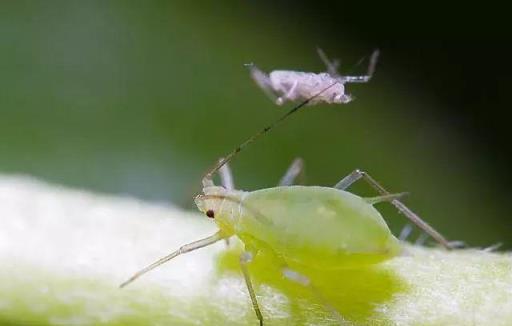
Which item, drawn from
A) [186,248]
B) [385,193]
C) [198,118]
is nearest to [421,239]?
[385,193]

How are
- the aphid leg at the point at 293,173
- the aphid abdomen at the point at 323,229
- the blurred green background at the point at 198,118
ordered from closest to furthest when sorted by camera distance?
the aphid abdomen at the point at 323,229
the aphid leg at the point at 293,173
the blurred green background at the point at 198,118

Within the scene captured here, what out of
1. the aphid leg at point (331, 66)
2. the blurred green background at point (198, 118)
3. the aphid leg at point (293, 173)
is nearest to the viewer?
the aphid leg at point (331, 66)

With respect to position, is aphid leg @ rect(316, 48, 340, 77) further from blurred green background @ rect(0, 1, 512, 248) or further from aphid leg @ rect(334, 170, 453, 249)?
aphid leg @ rect(334, 170, 453, 249)

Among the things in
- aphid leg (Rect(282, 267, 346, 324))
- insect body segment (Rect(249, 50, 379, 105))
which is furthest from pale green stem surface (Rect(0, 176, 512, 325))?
insect body segment (Rect(249, 50, 379, 105))

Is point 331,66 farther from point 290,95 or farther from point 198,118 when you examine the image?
point 198,118

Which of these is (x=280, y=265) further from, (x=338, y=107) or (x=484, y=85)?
(x=484, y=85)

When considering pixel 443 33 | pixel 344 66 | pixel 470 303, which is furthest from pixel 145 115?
pixel 443 33

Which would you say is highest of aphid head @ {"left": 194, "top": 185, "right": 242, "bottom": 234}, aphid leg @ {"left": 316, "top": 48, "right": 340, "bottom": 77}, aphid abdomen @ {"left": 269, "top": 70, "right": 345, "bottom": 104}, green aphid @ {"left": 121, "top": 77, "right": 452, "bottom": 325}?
aphid leg @ {"left": 316, "top": 48, "right": 340, "bottom": 77}

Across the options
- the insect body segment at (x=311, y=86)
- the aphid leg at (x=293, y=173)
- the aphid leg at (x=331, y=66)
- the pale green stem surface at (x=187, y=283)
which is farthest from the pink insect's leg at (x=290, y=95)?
the pale green stem surface at (x=187, y=283)

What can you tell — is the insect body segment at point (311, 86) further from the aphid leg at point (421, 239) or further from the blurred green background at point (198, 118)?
the blurred green background at point (198, 118)
